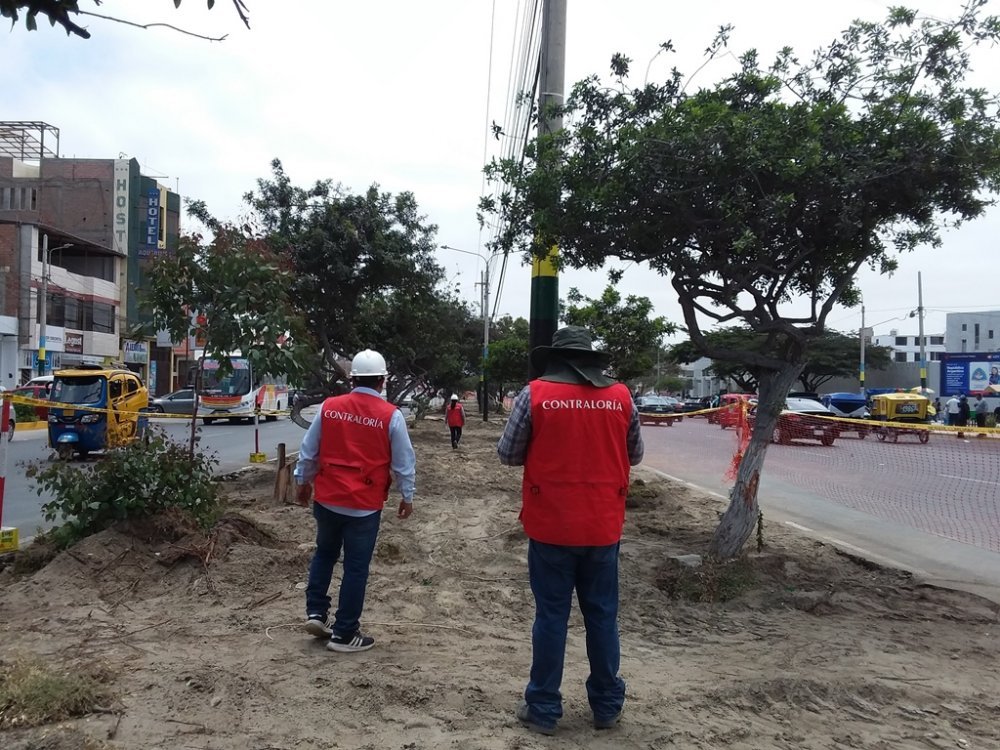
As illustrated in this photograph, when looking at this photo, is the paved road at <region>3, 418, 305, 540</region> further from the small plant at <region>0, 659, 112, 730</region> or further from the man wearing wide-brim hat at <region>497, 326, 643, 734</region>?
the man wearing wide-brim hat at <region>497, 326, 643, 734</region>

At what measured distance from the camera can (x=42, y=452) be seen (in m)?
17.4

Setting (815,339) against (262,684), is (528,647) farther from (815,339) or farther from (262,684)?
(815,339)

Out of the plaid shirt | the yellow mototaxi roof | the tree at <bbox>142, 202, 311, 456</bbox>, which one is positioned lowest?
the plaid shirt

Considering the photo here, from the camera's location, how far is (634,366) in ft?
59.2

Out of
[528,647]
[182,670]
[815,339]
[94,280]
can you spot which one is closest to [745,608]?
[528,647]

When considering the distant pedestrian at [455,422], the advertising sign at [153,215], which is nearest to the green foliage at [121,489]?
the distant pedestrian at [455,422]

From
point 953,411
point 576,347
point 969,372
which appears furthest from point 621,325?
point 969,372

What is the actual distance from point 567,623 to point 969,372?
Answer: 38897mm

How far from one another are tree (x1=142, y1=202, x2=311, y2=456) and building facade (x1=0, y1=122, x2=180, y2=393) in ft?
111

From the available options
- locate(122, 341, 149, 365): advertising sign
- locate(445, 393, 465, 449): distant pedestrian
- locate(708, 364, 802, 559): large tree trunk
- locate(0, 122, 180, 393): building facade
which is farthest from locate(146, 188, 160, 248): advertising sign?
locate(708, 364, 802, 559): large tree trunk

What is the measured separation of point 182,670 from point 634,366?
1485 centimetres

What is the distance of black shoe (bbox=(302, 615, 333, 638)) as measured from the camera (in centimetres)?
450

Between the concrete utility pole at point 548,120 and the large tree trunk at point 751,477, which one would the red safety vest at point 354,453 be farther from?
the large tree trunk at point 751,477

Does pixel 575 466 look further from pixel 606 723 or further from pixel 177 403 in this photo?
pixel 177 403
